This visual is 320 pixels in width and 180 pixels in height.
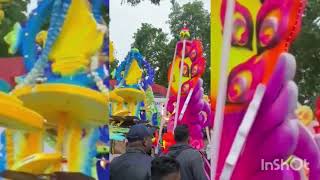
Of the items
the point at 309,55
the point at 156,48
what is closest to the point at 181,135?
the point at 309,55

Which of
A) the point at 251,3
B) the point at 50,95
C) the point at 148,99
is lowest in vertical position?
the point at 148,99

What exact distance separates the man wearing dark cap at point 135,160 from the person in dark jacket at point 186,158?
45 cm

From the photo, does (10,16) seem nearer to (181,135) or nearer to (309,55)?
(309,55)

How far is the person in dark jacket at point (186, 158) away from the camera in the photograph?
483 centimetres

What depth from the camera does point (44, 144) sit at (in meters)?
2.29

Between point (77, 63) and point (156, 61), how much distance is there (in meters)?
32.8

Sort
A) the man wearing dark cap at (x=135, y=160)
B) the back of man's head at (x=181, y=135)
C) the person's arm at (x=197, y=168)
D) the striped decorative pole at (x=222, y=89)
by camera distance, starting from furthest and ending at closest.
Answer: the back of man's head at (x=181, y=135)
the person's arm at (x=197, y=168)
the man wearing dark cap at (x=135, y=160)
the striped decorative pole at (x=222, y=89)

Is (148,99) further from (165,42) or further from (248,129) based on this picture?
(165,42)

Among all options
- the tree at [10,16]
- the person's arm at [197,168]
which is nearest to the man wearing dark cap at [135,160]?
the person's arm at [197,168]

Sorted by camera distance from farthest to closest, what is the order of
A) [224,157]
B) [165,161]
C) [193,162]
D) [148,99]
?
[148,99] < [193,162] < [165,161] < [224,157]

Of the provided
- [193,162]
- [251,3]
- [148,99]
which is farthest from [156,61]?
[251,3]

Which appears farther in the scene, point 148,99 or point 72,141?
point 148,99

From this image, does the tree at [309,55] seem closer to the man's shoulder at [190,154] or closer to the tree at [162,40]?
the man's shoulder at [190,154]

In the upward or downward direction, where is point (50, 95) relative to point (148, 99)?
upward
